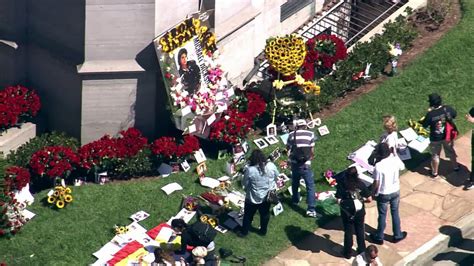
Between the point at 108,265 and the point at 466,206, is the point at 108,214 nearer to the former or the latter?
the point at 108,265

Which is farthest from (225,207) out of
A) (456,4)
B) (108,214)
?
(456,4)

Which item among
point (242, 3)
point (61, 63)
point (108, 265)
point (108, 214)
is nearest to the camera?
point (108, 265)

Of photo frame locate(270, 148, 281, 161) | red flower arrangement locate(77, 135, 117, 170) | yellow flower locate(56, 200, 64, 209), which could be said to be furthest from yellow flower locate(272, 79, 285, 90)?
yellow flower locate(56, 200, 64, 209)

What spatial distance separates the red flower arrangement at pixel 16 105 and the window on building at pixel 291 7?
683cm

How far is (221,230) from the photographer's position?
2073 centimetres

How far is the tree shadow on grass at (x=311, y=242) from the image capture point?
2045 centimetres

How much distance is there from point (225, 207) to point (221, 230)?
68 centimetres

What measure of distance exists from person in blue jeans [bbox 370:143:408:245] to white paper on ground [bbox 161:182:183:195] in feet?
13.7

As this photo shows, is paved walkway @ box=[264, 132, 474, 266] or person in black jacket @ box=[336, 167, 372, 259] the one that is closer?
person in black jacket @ box=[336, 167, 372, 259]

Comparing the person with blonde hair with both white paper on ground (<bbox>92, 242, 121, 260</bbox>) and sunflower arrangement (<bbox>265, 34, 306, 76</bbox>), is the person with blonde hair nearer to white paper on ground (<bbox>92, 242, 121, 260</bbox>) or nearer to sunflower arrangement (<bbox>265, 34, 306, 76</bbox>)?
sunflower arrangement (<bbox>265, 34, 306, 76</bbox>)

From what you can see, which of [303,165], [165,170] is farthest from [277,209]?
[165,170]

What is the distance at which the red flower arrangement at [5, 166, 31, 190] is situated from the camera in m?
21.0

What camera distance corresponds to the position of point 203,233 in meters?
18.5


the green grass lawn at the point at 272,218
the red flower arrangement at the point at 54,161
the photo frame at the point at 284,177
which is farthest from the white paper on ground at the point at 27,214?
the photo frame at the point at 284,177
